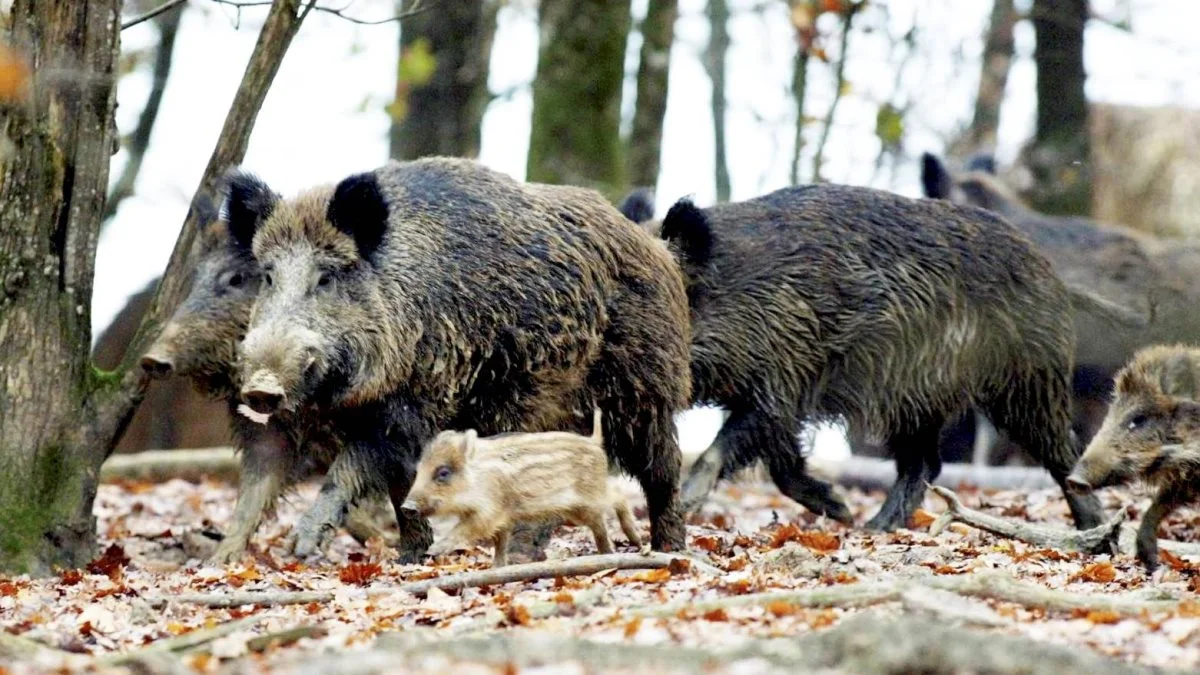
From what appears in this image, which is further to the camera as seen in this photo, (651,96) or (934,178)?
(651,96)

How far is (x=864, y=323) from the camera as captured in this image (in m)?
10.0

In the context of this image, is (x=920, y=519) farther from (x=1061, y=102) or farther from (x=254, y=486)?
(x=1061, y=102)

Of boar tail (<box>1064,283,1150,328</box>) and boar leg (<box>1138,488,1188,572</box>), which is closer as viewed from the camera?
boar leg (<box>1138,488,1188,572</box>)

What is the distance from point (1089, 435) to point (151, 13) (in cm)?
877

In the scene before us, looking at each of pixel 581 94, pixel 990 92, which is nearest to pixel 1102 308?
pixel 581 94

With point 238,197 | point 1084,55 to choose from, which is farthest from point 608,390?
Result: point 1084,55

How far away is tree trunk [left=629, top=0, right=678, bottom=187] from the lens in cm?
1554

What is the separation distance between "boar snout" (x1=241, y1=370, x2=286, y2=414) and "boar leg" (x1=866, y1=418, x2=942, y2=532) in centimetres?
423

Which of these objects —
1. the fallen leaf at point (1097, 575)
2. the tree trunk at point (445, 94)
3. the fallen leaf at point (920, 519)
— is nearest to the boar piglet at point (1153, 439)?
the fallen leaf at point (1097, 575)

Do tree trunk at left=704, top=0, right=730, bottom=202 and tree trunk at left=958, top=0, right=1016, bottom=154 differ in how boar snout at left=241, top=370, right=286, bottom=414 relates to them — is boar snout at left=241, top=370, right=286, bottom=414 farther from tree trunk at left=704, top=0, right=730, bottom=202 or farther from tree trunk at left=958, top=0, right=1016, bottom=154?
tree trunk at left=958, top=0, right=1016, bottom=154

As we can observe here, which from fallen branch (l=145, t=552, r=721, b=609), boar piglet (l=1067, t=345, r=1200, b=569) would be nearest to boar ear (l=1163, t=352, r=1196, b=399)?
boar piglet (l=1067, t=345, r=1200, b=569)

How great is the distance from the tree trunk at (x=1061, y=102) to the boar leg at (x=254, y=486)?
34.9 feet

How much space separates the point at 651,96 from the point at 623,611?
35.1ft

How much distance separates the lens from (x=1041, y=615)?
5.64m
